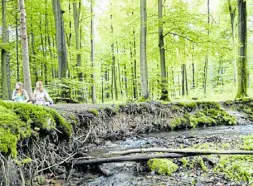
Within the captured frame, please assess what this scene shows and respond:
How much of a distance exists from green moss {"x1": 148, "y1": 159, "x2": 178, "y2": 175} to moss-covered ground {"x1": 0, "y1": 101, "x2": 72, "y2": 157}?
75.5 inches

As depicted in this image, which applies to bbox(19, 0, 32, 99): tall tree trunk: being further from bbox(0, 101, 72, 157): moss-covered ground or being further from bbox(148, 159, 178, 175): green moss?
bbox(148, 159, 178, 175): green moss

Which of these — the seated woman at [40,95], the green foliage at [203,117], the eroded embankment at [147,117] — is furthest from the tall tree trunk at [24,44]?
the green foliage at [203,117]

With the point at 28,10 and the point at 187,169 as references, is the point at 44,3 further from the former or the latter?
the point at 187,169

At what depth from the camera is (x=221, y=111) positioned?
11492 mm

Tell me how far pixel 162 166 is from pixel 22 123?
2.67m

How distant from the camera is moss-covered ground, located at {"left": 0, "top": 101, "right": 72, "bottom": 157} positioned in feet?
11.8

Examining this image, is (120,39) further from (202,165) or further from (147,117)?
(202,165)

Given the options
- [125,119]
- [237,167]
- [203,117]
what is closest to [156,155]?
[237,167]

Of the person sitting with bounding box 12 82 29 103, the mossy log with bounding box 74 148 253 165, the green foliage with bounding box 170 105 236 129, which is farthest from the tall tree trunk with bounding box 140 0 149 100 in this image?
the mossy log with bounding box 74 148 253 165

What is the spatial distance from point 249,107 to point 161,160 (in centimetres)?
898

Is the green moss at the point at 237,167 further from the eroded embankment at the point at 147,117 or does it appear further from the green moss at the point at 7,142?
the green moss at the point at 7,142

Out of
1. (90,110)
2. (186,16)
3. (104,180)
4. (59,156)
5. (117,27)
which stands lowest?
(104,180)

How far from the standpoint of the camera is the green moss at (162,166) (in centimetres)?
463

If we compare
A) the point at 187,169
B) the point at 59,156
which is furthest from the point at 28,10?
the point at 187,169
